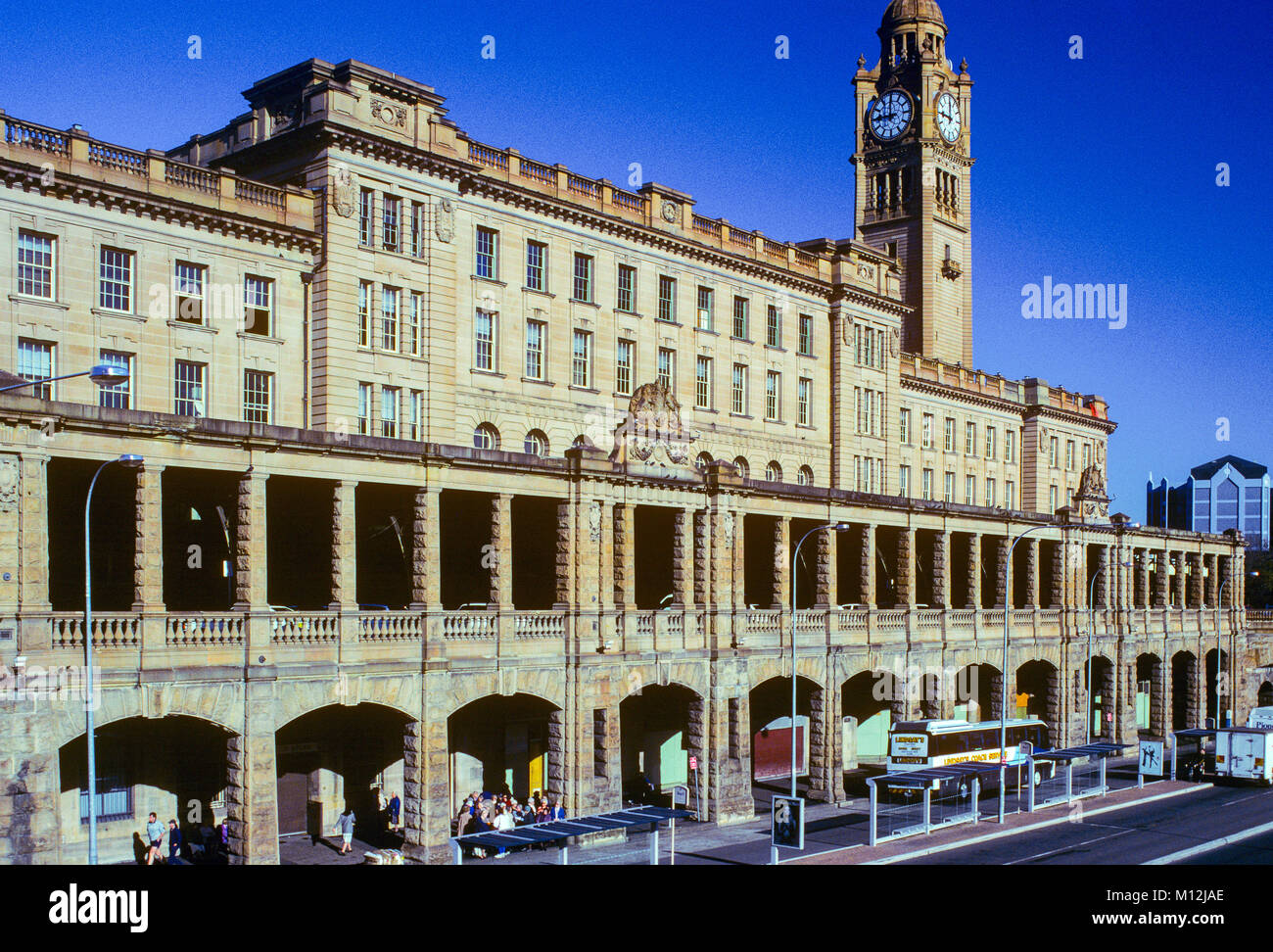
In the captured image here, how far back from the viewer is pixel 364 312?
157 feet

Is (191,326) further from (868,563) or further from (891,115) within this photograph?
(891,115)

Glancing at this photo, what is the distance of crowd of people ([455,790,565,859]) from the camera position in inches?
1604

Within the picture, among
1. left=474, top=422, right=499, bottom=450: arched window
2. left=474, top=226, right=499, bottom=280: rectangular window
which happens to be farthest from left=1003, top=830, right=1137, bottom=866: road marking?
left=474, top=226, right=499, bottom=280: rectangular window

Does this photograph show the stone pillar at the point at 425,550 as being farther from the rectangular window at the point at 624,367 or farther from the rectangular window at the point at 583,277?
the rectangular window at the point at 624,367

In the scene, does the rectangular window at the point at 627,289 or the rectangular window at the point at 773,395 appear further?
the rectangular window at the point at 773,395

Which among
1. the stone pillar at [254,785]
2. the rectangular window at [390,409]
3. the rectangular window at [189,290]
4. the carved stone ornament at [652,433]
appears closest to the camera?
the stone pillar at [254,785]

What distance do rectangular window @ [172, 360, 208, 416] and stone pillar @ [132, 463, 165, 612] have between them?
1149cm

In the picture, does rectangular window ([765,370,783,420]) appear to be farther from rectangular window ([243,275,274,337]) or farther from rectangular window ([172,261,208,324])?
rectangular window ([172,261,208,324])

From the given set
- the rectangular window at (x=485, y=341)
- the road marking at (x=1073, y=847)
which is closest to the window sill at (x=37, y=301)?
the rectangular window at (x=485, y=341)

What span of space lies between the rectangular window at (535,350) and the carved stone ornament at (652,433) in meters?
4.55

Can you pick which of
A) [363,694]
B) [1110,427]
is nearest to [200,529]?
[363,694]

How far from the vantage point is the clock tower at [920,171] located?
9269 centimetres

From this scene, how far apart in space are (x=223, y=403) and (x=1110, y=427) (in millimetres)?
82451
